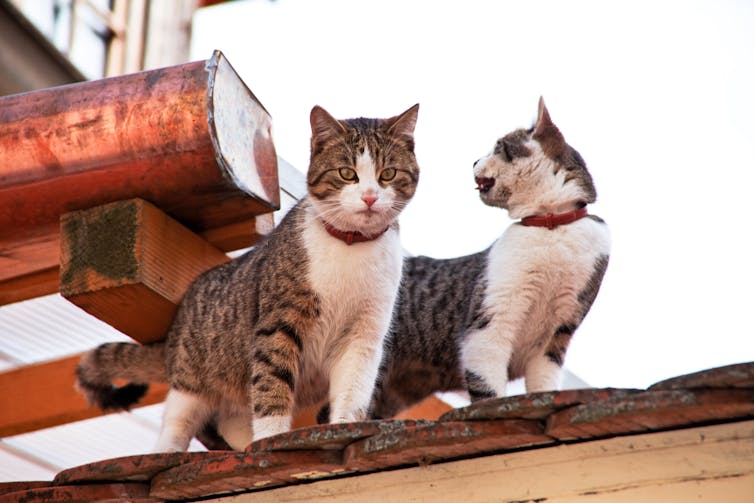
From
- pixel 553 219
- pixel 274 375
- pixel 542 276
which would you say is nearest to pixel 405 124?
pixel 553 219

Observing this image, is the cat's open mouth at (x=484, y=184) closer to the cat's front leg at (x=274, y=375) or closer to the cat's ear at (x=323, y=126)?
the cat's ear at (x=323, y=126)

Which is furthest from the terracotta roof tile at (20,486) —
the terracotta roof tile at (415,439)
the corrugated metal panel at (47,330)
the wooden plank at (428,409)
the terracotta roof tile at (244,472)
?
the wooden plank at (428,409)

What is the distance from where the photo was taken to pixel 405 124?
420cm

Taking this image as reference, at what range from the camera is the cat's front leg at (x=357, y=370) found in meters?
3.79

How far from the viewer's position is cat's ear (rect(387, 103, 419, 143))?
4180mm

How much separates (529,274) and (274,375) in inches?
43.4

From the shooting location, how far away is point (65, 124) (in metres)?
3.31

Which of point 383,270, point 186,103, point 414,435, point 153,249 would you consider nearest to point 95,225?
point 153,249

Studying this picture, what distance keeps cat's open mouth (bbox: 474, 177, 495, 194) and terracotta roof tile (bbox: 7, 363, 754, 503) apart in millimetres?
1768

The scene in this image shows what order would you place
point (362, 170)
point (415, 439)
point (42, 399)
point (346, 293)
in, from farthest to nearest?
point (42, 399) < point (362, 170) < point (346, 293) < point (415, 439)

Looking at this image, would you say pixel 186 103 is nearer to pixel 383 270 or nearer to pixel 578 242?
pixel 383 270

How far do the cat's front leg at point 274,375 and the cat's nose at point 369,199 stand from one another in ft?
1.76

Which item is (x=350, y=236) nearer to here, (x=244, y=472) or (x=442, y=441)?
(x=244, y=472)

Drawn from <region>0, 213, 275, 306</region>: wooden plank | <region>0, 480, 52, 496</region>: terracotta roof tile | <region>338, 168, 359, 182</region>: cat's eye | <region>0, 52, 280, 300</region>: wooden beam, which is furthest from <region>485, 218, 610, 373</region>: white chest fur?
<region>0, 480, 52, 496</region>: terracotta roof tile
